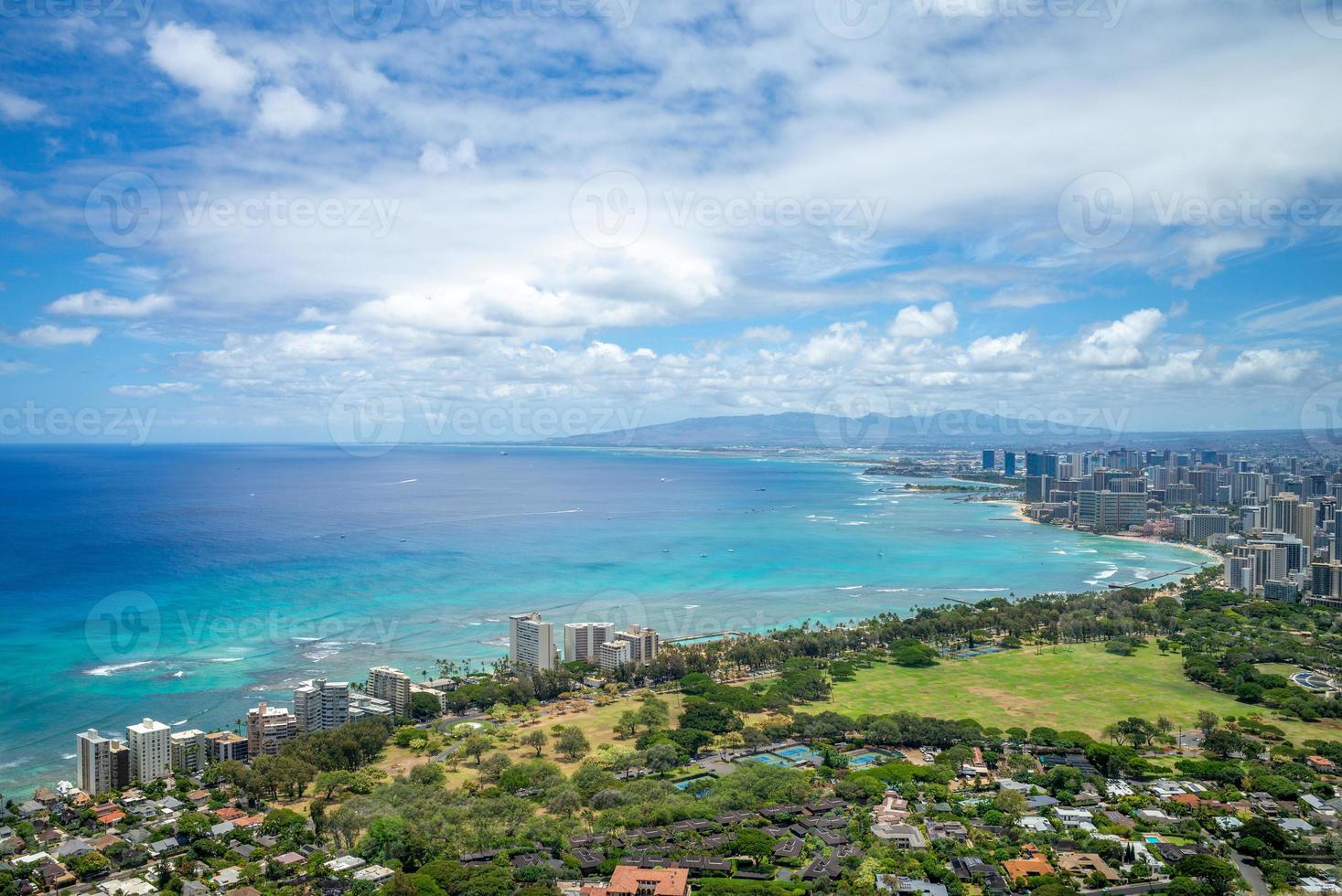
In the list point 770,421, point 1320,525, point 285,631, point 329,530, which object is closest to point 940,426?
point 770,421

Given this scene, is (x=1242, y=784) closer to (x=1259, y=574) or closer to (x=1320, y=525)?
(x=1259, y=574)

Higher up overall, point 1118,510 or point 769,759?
point 1118,510

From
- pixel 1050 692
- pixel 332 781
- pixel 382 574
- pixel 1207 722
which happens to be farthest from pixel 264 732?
pixel 1207 722

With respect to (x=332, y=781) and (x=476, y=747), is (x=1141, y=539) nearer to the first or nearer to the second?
(x=476, y=747)

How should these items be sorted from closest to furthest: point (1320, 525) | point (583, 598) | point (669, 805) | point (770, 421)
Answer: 1. point (669, 805)
2. point (583, 598)
3. point (1320, 525)
4. point (770, 421)

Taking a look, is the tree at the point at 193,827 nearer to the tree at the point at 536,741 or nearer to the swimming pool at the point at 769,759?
the tree at the point at 536,741
